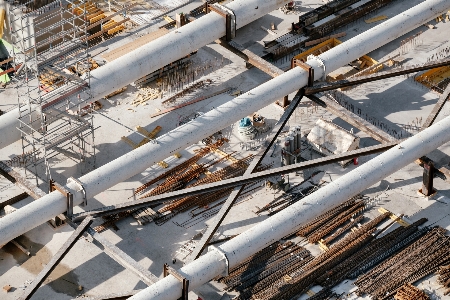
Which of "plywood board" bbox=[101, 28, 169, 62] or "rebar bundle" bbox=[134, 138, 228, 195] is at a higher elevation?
"plywood board" bbox=[101, 28, 169, 62]

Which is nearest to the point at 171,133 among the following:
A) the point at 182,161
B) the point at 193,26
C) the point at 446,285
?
the point at 182,161

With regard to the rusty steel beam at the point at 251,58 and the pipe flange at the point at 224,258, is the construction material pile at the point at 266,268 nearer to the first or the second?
the pipe flange at the point at 224,258

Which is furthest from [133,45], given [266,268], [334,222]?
[266,268]

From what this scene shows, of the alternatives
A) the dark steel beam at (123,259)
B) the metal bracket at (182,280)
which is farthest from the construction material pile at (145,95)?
the metal bracket at (182,280)

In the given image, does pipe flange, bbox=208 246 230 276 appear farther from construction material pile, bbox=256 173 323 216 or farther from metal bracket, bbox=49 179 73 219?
construction material pile, bbox=256 173 323 216

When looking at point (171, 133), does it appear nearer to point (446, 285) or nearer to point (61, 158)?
point (61, 158)

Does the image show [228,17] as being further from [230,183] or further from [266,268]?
[266,268]

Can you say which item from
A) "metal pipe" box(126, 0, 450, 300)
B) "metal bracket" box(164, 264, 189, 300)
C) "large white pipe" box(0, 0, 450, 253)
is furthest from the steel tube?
"large white pipe" box(0, 0, 450, 253)
